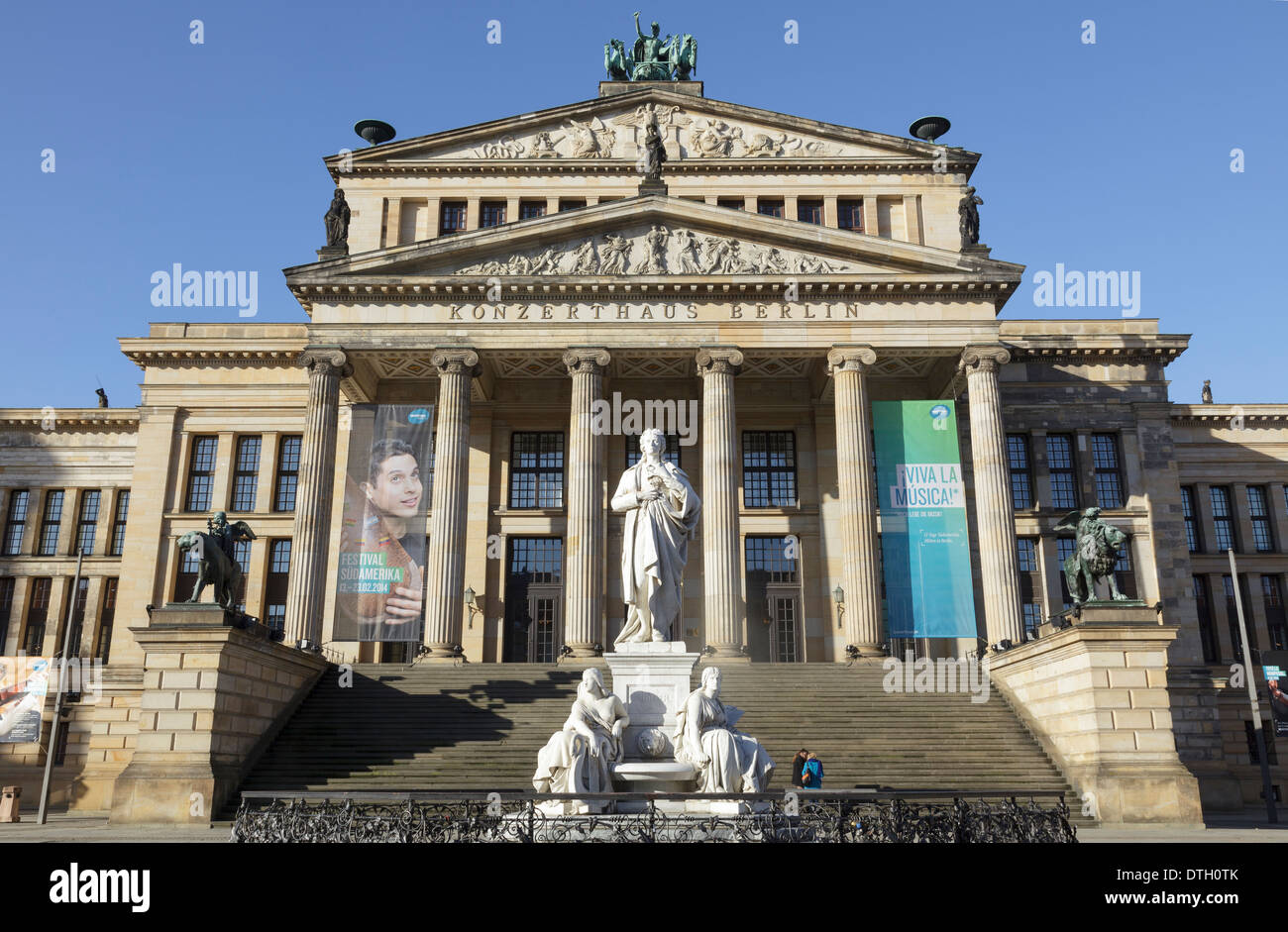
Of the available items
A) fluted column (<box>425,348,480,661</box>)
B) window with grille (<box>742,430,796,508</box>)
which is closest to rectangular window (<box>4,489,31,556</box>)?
fluted column (<box>425,348,480,661</box>)

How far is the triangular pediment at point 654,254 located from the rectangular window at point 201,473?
32.9 ft

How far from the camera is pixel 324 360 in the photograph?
3541 centimetres

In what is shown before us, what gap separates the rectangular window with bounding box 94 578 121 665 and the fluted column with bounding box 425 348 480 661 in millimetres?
18212

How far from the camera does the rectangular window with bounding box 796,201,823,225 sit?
43.4 m

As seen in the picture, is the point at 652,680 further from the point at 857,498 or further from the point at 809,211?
the point at 809,211

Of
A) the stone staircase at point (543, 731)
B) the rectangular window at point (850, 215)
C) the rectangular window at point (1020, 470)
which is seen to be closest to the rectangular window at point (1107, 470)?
the rectangular window at point (1020, 470)

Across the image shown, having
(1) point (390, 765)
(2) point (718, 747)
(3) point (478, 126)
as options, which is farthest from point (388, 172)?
(2) point (718, 747)

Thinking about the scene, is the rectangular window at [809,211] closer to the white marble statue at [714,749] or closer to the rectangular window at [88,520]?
the rectangular window at [88,520]

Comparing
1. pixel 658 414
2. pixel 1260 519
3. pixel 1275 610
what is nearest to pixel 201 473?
pixel 658 414

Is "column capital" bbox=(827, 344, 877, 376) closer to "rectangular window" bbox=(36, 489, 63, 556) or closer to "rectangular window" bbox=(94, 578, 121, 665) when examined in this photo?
"rectangular window" bbox=(94, 578, 121, 665)

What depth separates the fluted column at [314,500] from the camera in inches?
1294

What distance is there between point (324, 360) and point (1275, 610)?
1626 inches
